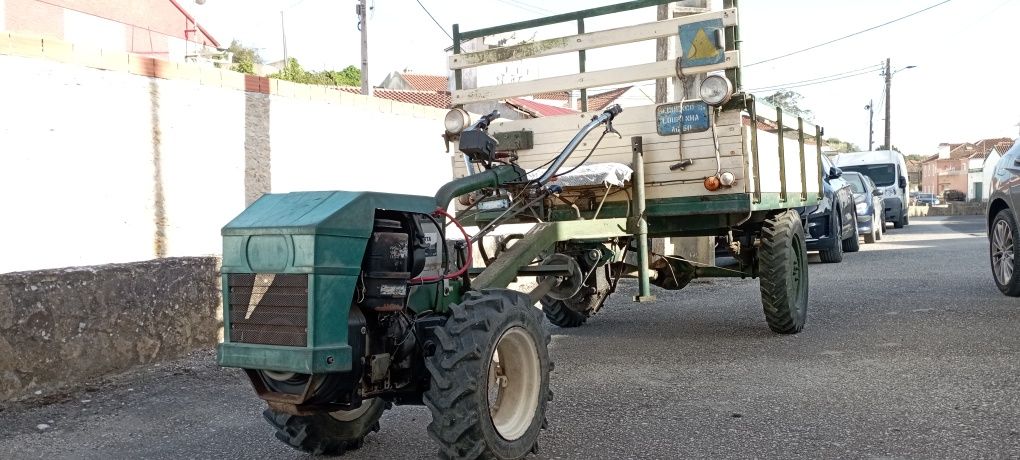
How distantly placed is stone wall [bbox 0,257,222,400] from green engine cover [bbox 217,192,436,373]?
95.9 inches

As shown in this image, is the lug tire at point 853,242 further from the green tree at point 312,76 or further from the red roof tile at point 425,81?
the red roof tile at point 425,81

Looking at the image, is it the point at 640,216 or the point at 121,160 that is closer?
the point at 640,216

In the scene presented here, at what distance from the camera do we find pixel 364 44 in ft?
96.9

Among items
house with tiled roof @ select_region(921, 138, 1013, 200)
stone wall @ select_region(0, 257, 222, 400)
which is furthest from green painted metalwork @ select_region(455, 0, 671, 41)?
house with tiled roof @ select_region(921, 138, 1013, 200)

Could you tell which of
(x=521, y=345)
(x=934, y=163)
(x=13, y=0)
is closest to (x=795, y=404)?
(x=521, y=345)

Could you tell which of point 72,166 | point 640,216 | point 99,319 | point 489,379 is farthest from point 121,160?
point 489,379

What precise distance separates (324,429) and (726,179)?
3.49 metres

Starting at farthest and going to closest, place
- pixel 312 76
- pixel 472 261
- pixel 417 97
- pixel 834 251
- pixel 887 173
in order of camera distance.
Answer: pixel 312 76
pixel 417 97
pixel 887 173
pixel 834 251
pixel 472 261

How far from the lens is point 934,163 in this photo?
116375mm

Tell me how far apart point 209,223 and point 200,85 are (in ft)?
4.39

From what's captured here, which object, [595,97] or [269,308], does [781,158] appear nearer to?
[269,308]

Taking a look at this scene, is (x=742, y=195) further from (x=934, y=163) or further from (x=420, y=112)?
(x=934, y=163)

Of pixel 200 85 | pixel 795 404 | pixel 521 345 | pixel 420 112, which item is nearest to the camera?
pixel 521 345

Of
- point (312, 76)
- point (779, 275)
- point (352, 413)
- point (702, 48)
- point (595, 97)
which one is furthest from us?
point (312, 76)
